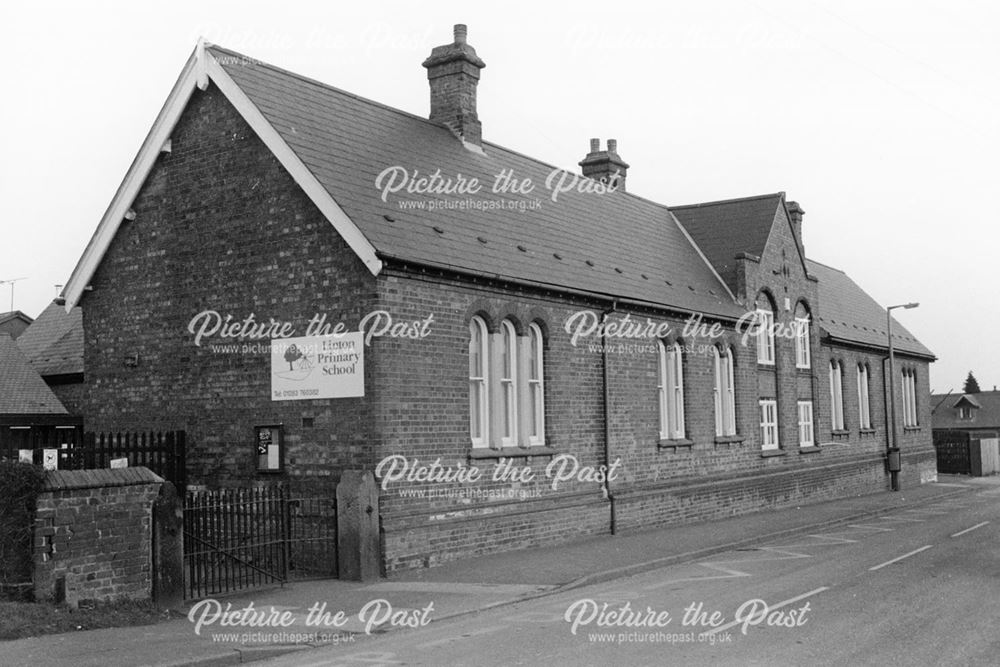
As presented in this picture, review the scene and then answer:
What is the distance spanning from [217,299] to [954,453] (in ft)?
145

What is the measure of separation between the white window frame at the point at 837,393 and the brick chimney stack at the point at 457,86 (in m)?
17.7

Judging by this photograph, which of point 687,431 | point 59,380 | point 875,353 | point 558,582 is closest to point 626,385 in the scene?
point 687,431

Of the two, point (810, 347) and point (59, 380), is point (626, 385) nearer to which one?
point (810, 347)

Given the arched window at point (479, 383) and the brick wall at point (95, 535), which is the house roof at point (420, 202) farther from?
the brick wall at point (95, 535)

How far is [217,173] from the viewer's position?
61.2ft

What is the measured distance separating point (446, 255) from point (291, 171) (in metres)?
2.94

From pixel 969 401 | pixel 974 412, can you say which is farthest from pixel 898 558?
pixel 974 412

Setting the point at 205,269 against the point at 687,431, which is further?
the point at 687,431

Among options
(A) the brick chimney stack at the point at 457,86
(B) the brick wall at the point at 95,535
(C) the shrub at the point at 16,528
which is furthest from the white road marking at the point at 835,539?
(C) the shrub at the point at 16,528

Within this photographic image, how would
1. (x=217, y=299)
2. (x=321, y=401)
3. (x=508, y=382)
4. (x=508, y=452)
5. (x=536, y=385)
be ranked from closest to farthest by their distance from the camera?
(x=321, y=401) → (x=217, y=299) → (x=508, y=452) → (x=508, y=382) → (x=536, y=385)

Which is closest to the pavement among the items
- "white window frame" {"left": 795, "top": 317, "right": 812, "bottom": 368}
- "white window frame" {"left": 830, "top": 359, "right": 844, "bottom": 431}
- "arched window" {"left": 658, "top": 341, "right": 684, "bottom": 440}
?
"arched window" {"left": 658, "top": 341, "right": 684, "bottom": 440}

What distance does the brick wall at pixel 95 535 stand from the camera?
11.8 meters

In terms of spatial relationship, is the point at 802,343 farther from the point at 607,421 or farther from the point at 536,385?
the point at 536,385

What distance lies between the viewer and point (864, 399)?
38.1 meters
